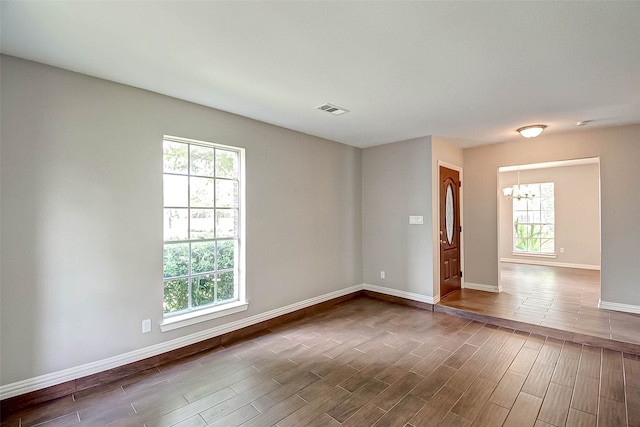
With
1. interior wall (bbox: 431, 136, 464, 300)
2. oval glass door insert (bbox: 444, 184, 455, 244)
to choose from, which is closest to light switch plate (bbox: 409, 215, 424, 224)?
interior wall (bbox: 431, 136, 464, 300)

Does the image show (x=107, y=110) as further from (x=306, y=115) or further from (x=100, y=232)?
(x=306, y=115)

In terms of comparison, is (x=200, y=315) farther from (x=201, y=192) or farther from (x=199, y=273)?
(x=201, y=192)

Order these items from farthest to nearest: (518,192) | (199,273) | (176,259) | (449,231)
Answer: (518,192) → (449,231) → (199,273) → (176,259)

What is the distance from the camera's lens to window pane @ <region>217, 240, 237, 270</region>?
3.53 meters

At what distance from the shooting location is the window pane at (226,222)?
3.53 meters

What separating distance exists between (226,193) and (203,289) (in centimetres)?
114

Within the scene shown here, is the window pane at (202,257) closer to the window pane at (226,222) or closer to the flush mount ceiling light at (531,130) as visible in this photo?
the window pane at (226,222)

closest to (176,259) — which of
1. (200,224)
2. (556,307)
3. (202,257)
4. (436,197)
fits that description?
(202,257)

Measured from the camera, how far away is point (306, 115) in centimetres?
362

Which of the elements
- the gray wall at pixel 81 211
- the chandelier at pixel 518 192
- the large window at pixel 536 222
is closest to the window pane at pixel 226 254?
the gray wall at pixel 81 211

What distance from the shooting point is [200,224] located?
3354 mm

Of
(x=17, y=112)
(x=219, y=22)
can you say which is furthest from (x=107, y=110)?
(x=219, y=22)

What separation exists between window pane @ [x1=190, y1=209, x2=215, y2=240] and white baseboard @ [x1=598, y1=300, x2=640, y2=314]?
5.35 metres

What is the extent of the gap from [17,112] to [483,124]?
15.7ft
